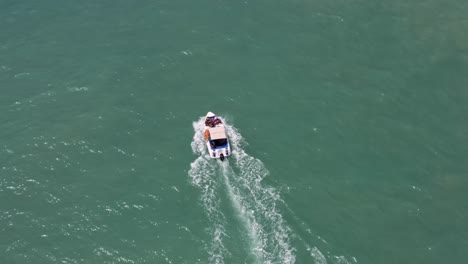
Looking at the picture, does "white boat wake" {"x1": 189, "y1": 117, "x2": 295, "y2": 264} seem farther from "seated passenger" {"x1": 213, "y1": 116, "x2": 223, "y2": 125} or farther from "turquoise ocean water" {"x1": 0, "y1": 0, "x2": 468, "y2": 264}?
"seated passenger" {"x1": 213, "y1": 116, "x2": 223, "y2": 125}

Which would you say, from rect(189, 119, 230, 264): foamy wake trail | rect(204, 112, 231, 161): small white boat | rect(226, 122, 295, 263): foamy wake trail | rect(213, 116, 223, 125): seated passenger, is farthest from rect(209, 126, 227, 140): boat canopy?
rect(226, 122, 295, 263): foamy wake trail

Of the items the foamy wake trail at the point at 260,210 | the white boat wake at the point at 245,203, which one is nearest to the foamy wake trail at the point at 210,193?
the white boat wake at the point at 245,203

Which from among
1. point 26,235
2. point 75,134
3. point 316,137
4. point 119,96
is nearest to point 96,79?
point 119,96

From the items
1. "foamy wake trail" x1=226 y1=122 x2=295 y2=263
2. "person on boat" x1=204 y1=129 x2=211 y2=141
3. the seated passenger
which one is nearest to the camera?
"foamy wake trail" x1=226 y1=122 x2=295 y2=263

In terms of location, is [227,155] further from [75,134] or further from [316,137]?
[75,134]

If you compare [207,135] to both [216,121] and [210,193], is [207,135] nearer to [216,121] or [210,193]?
[216,121]

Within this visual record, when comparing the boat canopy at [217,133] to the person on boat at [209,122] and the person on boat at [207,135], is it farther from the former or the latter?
the person on boat at [209,122]
